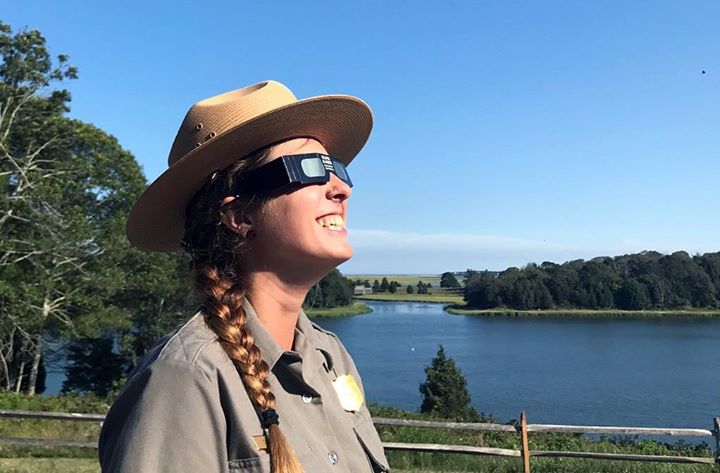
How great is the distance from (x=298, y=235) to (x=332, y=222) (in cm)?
11

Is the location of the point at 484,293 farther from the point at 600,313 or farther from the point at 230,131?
the point at 230,131

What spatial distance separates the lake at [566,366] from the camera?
2752 cm

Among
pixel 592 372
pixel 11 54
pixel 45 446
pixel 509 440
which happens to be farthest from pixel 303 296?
pixel 592 372

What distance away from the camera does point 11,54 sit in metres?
18.9

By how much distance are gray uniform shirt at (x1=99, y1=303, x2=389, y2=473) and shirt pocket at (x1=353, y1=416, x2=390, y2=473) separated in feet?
0.41

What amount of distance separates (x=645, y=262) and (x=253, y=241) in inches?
3843

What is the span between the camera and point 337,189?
4.96ft

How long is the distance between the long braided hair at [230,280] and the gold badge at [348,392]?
392 millimetres

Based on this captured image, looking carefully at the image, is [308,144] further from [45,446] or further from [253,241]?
[45,446]

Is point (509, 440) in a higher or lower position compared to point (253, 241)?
lower

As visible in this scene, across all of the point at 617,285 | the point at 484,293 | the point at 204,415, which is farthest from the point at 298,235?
the point at 484,293

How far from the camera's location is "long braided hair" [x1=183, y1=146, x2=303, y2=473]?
1182mm

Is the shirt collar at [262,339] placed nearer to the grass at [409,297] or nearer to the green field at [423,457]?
the green field at [423,457]

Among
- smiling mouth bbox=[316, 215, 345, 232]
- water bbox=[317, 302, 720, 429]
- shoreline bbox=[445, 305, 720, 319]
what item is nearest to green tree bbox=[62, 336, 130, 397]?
water bbox=[317, 302, 720, 429]
